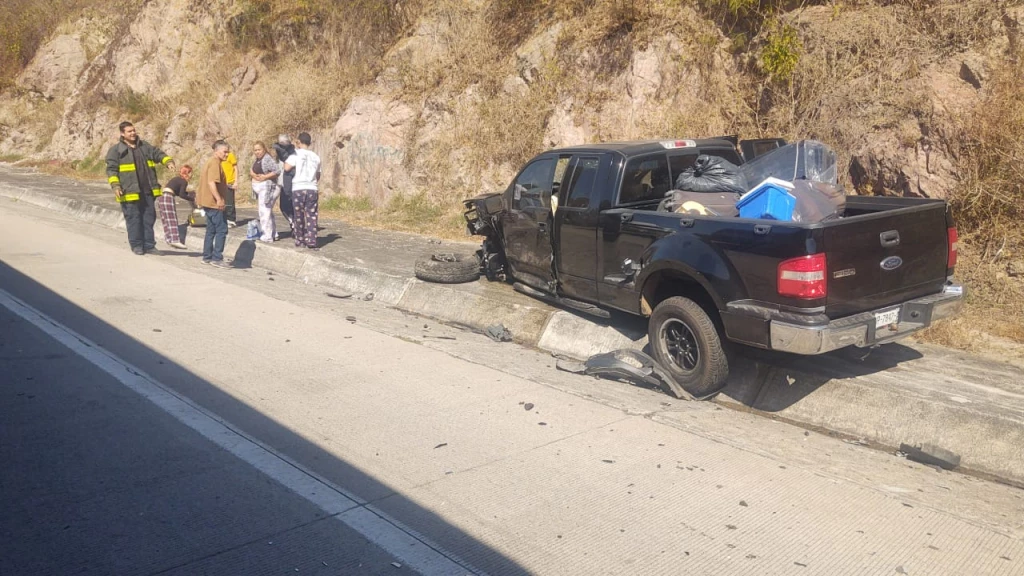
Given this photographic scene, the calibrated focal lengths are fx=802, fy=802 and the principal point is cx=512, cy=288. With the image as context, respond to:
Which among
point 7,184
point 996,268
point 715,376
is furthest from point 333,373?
point 7,184

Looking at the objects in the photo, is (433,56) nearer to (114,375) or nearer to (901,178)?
(901,178)

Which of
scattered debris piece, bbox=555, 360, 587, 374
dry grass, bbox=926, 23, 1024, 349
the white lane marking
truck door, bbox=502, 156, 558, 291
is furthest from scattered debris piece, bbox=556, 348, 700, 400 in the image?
dry grass, bbox=926, 23, 1024, 349

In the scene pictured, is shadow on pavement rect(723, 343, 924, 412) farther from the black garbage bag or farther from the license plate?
the black garbage bag

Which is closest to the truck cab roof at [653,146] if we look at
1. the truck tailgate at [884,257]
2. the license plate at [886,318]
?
the truck tailgate at [884,257]

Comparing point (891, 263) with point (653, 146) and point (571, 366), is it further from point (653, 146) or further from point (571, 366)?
point (571, 366)

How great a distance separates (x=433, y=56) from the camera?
18094 mm

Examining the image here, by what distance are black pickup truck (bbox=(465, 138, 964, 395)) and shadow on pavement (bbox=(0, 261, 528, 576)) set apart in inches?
106

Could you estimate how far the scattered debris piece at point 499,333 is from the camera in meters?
8.55

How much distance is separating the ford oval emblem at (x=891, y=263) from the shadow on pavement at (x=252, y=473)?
11.5ft

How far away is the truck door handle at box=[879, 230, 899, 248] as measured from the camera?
18.3 ft

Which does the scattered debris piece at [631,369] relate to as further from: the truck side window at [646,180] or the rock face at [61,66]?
the rock face at [61,66]

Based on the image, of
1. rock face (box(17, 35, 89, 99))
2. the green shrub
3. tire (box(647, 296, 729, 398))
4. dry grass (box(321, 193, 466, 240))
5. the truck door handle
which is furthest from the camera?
rock face (box(17, 35, 89, 99))

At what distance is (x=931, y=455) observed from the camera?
5.39 meters

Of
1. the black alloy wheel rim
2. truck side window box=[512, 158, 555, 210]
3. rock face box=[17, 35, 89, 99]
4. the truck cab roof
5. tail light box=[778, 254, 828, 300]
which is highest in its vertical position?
rock face box=[17, 35, 89, 99]
